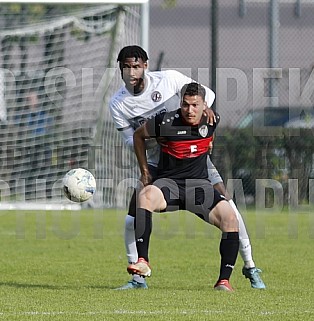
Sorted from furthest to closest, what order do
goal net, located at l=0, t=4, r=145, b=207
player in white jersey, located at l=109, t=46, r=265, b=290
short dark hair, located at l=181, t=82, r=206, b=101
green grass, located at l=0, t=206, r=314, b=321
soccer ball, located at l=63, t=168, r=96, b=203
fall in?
goal net, located at l=0, t=4, r=145, b=207, soccer ball, located at l=63, t=168, r=96, b=203, player in white jersey, located at l=109, t=46, r=265, b=290, short dark hair, located at l=181, t=82, r=206, b=101, green grass, located at l=0, t=206, r=314, b=321

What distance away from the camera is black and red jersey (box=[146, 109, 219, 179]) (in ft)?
26.1

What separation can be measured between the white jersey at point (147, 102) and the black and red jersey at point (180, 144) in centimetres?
39

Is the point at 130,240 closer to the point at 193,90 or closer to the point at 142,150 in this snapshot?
the point at 142,150

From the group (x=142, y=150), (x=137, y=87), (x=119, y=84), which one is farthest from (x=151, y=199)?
(x=119, y=84)

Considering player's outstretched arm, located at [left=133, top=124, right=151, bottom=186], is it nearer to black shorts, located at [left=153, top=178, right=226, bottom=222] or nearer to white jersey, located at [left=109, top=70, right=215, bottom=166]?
black shorts, located at [left=153, top=178, right=226, bottom=222]

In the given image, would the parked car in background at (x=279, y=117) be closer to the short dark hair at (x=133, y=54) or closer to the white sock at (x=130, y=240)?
the white sock at (x=130, y=240)

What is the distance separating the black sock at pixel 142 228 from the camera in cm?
793

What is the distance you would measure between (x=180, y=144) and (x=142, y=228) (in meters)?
0.71

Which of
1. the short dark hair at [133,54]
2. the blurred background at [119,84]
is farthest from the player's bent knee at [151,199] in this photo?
the blurred background at [119,84]

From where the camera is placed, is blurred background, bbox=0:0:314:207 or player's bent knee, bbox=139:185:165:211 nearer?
player's bent knee, bbox=139:185:165:211

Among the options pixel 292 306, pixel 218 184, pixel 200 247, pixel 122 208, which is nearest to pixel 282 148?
pixel 122 208

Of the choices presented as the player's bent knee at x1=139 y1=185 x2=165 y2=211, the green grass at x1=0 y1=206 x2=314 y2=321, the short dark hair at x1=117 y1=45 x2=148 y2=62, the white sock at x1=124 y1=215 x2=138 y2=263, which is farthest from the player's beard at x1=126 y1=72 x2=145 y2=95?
the green grass at x1=0 y1=206 x2=314 y2=321

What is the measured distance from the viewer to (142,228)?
7.98 m

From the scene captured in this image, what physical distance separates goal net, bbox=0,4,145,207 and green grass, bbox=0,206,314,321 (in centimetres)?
64
